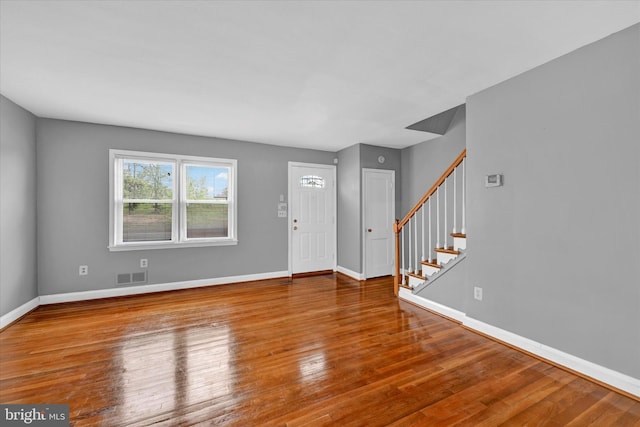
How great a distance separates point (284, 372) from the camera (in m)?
2.15

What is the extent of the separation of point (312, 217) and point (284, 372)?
353 centimetres

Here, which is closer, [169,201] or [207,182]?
[169,201]

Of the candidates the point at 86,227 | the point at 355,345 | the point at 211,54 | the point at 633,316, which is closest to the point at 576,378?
the point at 633,316

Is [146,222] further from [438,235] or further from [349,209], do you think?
[438,235]

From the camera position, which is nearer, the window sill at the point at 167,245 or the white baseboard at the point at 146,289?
the white baseboard at the point at 146,289

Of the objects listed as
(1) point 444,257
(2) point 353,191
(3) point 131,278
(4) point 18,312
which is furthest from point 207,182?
(1) point 444,257

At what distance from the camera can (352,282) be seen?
4902 mm

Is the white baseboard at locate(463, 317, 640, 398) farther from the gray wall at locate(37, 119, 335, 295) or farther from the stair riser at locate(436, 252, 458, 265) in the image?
the gray wall at locate(37, 119, 335, 295)

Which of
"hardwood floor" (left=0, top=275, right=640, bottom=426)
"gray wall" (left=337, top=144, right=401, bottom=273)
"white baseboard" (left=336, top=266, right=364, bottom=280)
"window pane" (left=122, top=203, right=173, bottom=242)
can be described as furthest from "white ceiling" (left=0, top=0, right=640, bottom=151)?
"white baseboard" (left=336, top=266, right=364, bottom=280)

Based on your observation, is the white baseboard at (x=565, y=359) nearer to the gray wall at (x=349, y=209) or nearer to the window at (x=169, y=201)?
the gray wall at (x=349, y=209)

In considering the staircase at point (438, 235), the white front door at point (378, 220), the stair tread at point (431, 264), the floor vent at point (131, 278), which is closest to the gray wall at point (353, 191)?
the white front door at point (378, 220)

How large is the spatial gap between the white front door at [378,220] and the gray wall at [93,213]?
2.24 metres

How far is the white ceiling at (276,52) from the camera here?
176cm

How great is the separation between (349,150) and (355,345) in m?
3.73
